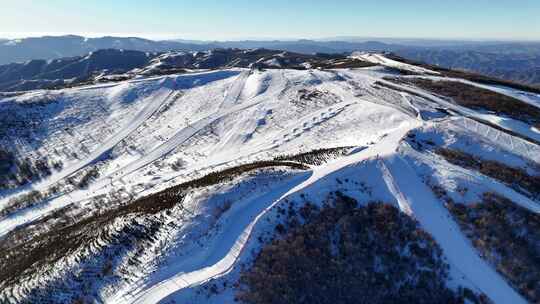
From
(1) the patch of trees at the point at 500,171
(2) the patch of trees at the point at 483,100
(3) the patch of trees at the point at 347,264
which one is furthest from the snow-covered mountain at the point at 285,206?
(2) the patch of trees at the point at 483,100

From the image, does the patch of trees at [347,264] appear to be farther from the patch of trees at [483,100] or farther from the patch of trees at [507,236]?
the patch of trees at [483,100]

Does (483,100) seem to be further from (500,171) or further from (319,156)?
(319,156)

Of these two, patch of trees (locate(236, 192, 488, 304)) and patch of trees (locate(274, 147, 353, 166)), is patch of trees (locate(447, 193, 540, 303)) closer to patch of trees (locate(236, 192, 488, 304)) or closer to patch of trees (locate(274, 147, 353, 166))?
patch of trees (locate(236, 192, 488, 304))

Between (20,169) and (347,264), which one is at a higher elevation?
(347,264)

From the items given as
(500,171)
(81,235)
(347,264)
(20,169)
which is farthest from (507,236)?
(20,169)

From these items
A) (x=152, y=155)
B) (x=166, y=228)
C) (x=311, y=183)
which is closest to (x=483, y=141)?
(x=311, y=183)

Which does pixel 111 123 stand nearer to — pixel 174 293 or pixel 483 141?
pixel 174 293
